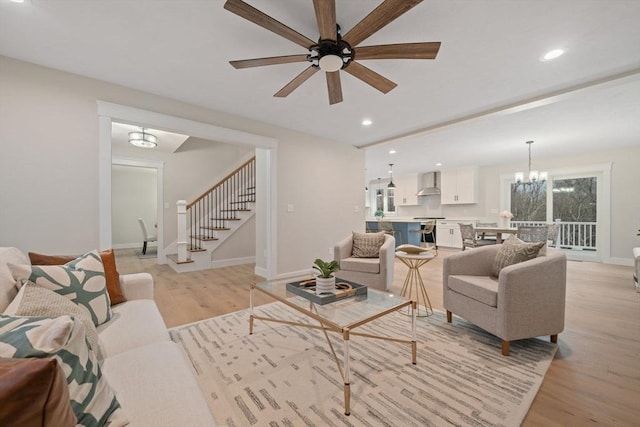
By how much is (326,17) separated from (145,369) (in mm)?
2055

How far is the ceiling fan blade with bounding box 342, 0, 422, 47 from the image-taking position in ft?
4.69

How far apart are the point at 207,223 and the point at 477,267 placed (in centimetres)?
553

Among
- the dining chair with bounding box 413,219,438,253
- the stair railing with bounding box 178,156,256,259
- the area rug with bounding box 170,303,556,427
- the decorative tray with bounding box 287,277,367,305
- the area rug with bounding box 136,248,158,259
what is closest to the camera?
Answer: the area rug with bounding box 170,303,556,427

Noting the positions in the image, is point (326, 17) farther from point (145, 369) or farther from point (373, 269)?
point (373, 269)

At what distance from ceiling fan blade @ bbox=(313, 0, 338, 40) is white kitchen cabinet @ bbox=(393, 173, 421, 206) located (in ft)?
25.2

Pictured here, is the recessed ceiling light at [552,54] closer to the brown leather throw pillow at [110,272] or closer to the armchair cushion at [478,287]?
the armchair cushion at [478,287]

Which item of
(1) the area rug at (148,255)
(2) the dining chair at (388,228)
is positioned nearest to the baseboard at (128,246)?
(1) the area rug at (148,255)

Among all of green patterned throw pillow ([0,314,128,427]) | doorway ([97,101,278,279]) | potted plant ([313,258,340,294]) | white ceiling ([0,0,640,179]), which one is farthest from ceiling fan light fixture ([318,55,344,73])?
doorway ([97,101,278,279])

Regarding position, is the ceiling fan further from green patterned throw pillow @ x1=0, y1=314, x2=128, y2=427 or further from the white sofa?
the white sofa

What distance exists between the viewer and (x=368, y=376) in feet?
5.70

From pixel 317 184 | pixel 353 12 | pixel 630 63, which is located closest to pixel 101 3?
pixel 353 12

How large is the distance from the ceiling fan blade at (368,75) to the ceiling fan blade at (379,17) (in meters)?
0.24

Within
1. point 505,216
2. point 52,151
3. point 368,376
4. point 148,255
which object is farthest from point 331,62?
point 148,255

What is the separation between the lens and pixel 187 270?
4.88 metres
